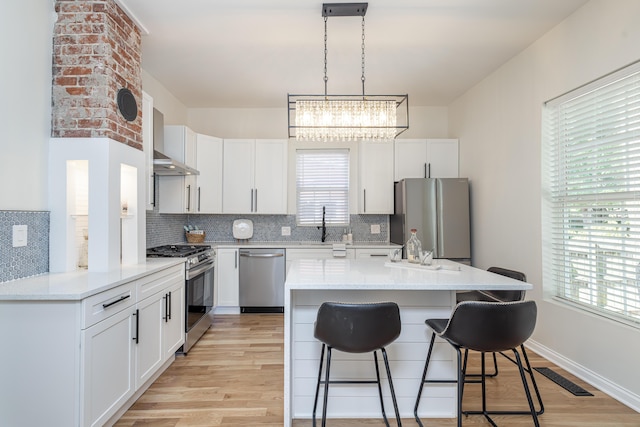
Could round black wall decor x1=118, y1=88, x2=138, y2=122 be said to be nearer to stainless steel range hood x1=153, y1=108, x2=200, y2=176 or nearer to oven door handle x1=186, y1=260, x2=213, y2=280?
stainless steel range hood x1=153, y1=108, x2=200, y2=176

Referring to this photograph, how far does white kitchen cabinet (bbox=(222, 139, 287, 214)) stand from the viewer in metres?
4.74

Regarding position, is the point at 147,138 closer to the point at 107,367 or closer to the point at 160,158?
the point at 160,158

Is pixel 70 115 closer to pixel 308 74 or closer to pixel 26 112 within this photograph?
pixel 26 112

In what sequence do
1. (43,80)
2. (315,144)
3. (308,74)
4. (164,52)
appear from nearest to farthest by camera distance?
(43,80)
(164,52)
(308,74)
(315,144)

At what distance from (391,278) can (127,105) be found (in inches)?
94.4

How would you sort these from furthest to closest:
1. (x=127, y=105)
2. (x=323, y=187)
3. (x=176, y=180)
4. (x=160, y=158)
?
(x=323, y=187), (x=176, y=180), (x=160, y=158), (x=127, y=105)

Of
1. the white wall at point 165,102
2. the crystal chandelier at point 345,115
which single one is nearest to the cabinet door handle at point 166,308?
the crystal chandelier at point 345,115

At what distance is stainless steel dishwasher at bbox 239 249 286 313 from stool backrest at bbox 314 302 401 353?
2728 mm

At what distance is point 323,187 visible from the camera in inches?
202

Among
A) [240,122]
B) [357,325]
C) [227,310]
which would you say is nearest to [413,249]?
[357,325]

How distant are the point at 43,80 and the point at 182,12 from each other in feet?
3.66

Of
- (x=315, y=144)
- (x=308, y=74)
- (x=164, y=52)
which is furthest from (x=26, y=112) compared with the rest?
(x=315, y=144)

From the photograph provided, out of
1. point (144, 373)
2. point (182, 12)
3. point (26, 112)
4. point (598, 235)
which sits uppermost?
point (182, 12)

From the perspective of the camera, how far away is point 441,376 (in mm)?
2260
